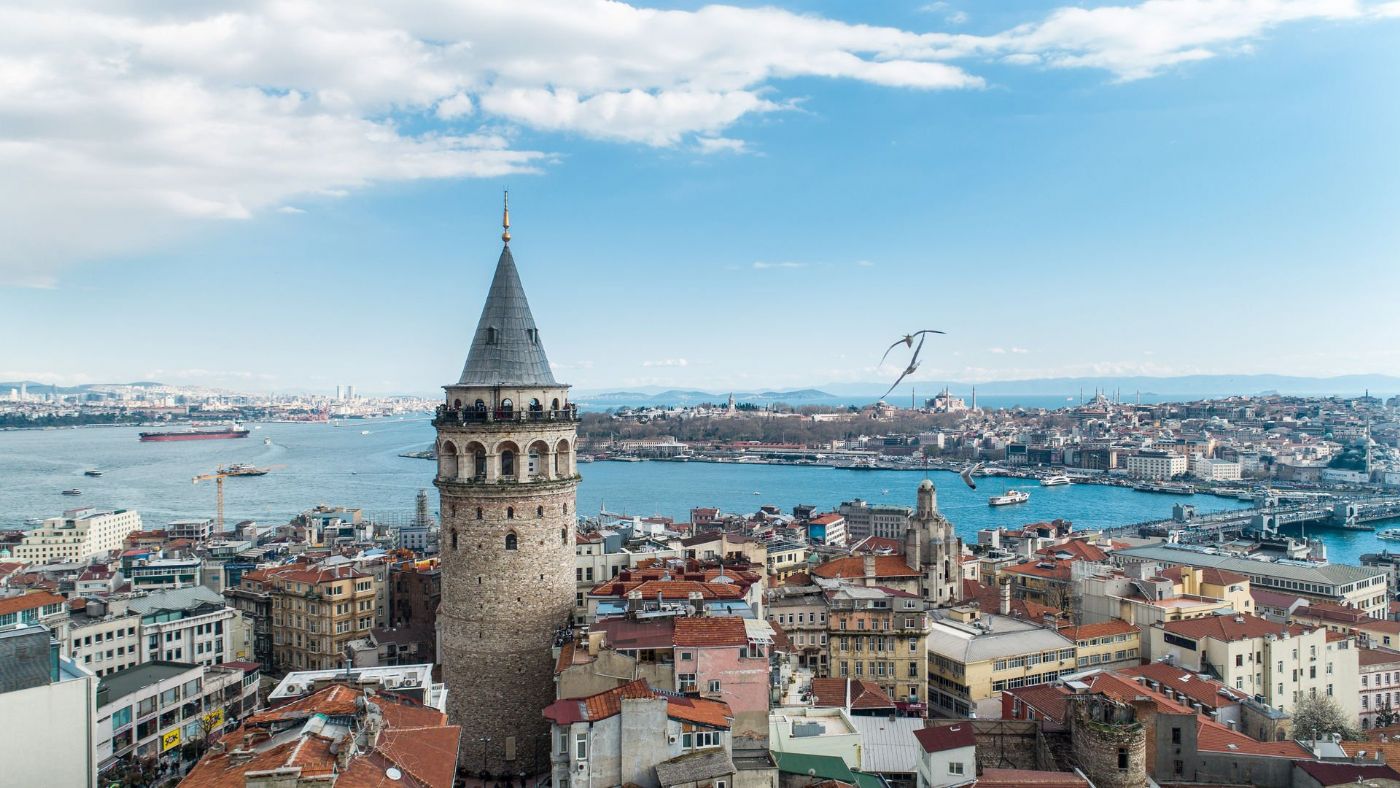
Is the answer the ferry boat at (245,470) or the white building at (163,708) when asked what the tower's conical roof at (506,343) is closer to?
the white building at (163,708)

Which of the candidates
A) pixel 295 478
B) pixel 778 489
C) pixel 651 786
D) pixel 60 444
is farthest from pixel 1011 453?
pixel 60 444

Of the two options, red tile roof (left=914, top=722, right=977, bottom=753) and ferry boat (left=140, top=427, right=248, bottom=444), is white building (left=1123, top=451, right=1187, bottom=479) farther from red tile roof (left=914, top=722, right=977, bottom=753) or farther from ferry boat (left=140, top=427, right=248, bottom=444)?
ferry boat (left=140, top=427, right=248, bottom=444)

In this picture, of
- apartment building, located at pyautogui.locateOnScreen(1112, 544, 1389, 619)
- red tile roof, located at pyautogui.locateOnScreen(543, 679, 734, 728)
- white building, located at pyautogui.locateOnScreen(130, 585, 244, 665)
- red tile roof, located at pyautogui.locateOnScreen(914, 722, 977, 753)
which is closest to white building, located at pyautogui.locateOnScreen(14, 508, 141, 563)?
white building, located at pyautogui.locateOnScreen(130, 585, 244, 665)

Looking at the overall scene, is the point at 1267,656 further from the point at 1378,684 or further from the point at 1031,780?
the point at 1031,780

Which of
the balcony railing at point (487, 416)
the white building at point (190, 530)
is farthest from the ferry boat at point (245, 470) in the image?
the balcony railing at point (487, 416)

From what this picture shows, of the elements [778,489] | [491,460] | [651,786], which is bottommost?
[778,489]

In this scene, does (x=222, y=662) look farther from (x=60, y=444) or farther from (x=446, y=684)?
(x=60, y=444)
